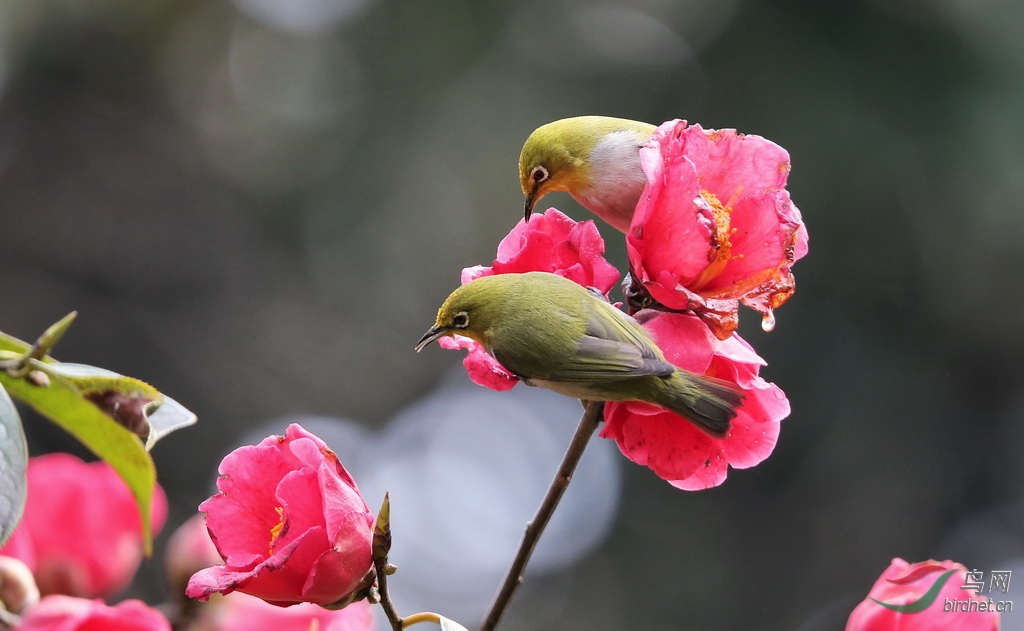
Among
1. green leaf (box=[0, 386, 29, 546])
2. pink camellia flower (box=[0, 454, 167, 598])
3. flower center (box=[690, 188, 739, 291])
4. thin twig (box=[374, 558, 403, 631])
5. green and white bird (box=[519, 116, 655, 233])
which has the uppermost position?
green and white bird (box=[519, 116, 655, 233])

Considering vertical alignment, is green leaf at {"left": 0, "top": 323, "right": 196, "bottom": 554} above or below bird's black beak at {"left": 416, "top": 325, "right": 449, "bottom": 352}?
below

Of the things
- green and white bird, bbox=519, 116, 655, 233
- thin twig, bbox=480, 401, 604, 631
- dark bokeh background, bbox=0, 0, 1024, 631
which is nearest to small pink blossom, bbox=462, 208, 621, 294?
thin twig, bbox=480, 401, 604, 631

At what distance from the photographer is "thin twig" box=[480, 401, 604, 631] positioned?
0.99 meters

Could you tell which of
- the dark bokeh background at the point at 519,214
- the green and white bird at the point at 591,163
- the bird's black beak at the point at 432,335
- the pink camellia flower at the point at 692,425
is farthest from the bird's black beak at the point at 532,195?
the dark bokeh background at the point at 519,214

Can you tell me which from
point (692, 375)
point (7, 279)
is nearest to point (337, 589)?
point (692, 375)

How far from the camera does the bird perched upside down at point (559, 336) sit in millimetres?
1329

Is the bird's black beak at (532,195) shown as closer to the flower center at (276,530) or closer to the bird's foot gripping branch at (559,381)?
the bird's foot gripping branch at (559,381)

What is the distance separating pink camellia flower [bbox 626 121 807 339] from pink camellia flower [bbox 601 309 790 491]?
4 cm

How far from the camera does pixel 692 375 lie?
1.17 metres

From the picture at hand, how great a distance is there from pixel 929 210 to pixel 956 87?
72 cm

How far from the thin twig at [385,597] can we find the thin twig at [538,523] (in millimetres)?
99

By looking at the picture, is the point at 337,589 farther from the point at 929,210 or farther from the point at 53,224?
the point at 53,224

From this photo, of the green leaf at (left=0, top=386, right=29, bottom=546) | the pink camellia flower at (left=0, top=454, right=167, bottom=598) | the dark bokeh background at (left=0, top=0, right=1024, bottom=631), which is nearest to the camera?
the green leaf at (left=0, top=386, right=29, bottom=546)

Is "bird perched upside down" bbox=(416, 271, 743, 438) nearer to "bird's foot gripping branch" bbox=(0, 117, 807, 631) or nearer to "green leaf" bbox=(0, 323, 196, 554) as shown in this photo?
"bird's foot gripping branch" bbox=(0, 117, 807, 631)
